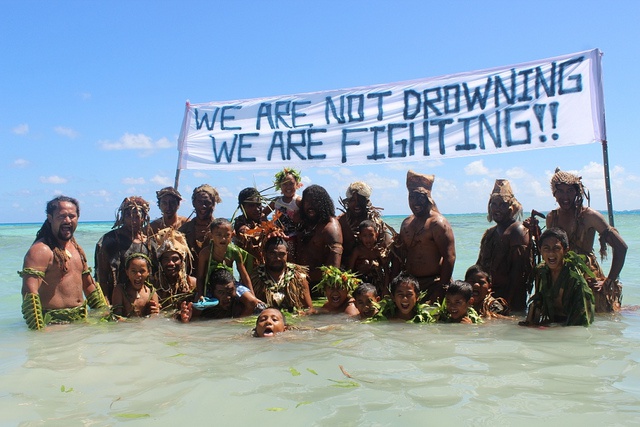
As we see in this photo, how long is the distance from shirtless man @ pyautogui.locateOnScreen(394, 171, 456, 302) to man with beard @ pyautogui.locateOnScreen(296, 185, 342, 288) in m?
0.77

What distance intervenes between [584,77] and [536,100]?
22.5 inches

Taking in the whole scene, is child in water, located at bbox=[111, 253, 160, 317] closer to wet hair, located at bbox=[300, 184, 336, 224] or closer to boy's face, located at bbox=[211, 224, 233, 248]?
boy's face, located at bbox=[211, 224, 233, 248]

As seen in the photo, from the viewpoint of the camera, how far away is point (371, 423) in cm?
301

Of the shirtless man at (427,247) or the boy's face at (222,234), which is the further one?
the shirtless man at (427,247)

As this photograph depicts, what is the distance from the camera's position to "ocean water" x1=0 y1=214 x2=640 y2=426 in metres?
3.15

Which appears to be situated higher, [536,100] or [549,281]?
[536,100]

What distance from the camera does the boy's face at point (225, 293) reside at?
238 inches

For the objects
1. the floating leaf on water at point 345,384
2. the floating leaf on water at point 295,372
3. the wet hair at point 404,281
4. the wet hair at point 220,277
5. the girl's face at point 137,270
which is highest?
the girl's face at point 137,270

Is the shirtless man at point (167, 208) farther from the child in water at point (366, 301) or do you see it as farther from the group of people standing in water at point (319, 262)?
the child in water at point (366, 301)

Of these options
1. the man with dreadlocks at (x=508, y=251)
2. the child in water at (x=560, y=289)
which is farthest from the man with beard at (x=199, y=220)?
the child in water at (x=560, y=289)

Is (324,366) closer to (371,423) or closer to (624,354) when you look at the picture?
(371,423)

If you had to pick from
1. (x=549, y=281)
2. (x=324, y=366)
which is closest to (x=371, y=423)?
(x=324, y=366)

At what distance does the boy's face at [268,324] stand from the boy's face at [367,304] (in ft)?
3.53

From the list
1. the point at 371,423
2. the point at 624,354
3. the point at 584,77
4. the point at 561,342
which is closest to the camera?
the point at 371,423
